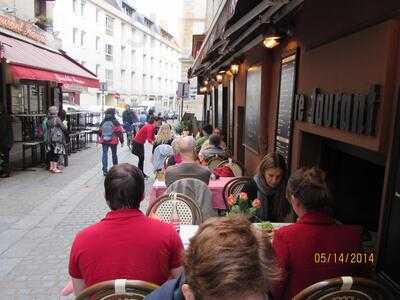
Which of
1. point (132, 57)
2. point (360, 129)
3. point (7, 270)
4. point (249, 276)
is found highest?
point (132, 57)

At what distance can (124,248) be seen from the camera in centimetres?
279

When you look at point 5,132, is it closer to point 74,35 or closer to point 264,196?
point 264,196

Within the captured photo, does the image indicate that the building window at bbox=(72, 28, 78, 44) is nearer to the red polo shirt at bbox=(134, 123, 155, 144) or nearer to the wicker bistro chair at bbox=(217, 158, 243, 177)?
the red polo shirt at bbox=(134, 123, 155, 144)

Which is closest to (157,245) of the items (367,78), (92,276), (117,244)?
(117,244)

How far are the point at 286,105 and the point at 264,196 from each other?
2.08 metres

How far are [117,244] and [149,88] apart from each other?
65405mm

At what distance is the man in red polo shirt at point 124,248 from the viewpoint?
109 inches

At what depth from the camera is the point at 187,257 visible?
64.7 inches

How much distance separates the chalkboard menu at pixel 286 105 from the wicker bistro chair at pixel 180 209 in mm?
2218

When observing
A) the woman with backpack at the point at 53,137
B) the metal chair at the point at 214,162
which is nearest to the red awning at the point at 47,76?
the woman with backpack at the point at 53,137

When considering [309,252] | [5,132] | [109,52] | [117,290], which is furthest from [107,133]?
[109,52]

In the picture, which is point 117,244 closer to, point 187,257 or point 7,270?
point 187,257

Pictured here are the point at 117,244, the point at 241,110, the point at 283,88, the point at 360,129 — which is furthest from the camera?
the point at 241,110

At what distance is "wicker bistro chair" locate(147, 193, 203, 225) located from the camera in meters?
→ 4.62
